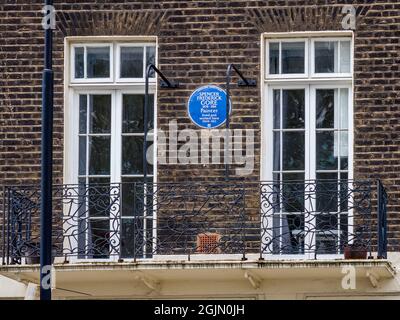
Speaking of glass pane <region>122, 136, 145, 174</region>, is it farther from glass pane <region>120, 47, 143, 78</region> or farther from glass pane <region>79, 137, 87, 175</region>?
glass pane <region>120, 47, 143, 78</region>

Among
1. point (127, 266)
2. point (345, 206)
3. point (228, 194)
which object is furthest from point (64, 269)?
point (345, 206)

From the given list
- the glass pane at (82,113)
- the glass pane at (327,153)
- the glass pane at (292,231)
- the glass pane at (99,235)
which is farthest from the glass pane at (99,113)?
the glass pane at (327,153)

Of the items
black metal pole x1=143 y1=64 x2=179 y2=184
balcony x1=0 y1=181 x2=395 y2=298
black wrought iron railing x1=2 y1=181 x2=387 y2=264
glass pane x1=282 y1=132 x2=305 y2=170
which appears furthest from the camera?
glass pane x1=282 y1=132 x2=305 y2=170

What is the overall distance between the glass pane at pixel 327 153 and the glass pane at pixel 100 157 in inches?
118

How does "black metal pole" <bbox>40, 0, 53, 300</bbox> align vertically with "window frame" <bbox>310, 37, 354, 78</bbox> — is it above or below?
below

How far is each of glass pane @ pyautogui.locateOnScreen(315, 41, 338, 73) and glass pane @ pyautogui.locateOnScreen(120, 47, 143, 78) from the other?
2517mm

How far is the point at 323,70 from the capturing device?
82.7 feet

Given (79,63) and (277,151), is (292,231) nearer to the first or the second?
(277,151)

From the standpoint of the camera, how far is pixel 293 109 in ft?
83.1

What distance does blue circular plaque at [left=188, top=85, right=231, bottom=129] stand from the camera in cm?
2520

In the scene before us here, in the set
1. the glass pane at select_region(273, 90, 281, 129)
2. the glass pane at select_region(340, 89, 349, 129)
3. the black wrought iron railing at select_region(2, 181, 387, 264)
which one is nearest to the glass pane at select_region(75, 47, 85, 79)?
the black wrought iron railing at select_region(2, 181, 387, 264)

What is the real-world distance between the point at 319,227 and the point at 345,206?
1.56 ft

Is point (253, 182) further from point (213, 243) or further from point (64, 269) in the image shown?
point (64, 269)

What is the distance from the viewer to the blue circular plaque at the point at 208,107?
2520cm
